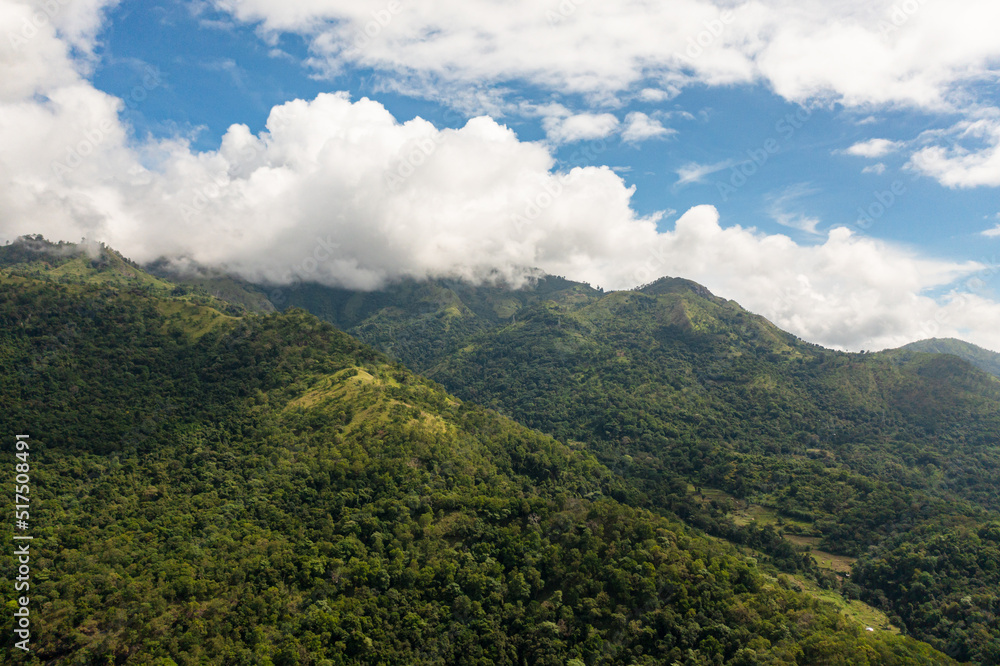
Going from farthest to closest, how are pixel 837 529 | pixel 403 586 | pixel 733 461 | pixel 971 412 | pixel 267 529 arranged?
pixel 971 412
pixel 733 461
pixel 837 529
pixel 267 529
pixel 403 586

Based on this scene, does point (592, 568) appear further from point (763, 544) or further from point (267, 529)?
point (763, 544)

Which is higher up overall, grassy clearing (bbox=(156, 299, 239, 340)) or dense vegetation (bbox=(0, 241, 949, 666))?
grassy clearing (bbox=(156, 299, 239, 340))

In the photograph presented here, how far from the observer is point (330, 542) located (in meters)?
72.8

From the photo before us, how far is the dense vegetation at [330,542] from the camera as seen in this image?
56.5 meters

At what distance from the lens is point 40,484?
77500 mm

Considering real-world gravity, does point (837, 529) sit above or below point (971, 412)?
below

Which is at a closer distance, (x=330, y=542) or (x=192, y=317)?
(x=330, y=542)

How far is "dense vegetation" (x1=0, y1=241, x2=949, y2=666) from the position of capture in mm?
56500

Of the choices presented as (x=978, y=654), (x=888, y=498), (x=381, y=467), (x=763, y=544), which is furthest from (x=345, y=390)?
(x=888, y=498)

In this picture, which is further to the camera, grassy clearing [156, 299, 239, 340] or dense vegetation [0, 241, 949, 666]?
grassy clearing [156, 299, 239, 340]

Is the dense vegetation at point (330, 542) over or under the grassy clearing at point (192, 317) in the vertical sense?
under

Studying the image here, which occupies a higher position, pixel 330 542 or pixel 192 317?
pixel 192 317

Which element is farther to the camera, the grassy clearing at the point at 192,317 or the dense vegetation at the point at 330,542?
the grassy clearing at the point at 192,317

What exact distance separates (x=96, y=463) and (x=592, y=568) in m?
83.0
